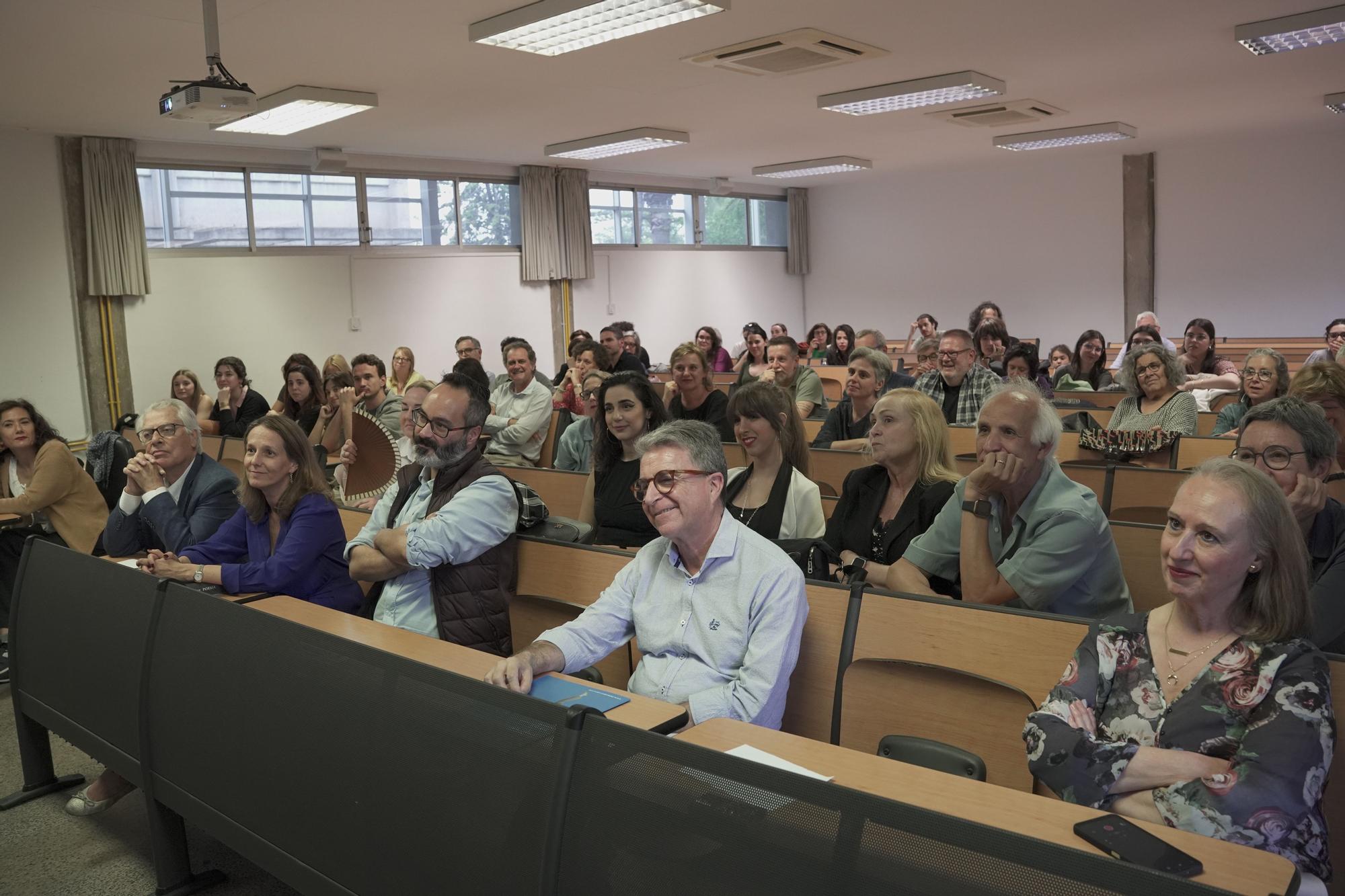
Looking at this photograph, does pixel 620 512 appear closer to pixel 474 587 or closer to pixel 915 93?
pixel 474 587

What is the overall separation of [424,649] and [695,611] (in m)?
0.65

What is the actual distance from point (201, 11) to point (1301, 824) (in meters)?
5.17

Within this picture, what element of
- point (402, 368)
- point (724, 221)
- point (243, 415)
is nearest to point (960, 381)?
point (402, 368)

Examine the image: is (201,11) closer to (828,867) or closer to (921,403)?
(921,403)

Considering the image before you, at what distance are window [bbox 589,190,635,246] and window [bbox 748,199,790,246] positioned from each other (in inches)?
104

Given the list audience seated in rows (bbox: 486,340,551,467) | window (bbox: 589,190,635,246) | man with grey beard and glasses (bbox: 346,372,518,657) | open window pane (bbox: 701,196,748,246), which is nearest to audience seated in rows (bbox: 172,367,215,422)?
audience seated in rows (bbox: 486,340,551,467)

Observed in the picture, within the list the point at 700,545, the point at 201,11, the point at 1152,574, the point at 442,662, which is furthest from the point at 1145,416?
the point at 201,11

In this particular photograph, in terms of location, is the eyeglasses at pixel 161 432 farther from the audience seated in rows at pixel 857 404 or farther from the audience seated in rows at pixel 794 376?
the audience seated in rows at pixel 794 376

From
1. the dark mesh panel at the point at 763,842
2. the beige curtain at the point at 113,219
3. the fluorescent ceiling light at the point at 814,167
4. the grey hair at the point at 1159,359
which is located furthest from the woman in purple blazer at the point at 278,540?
the fluorescent ceiling light at the point at 814,167

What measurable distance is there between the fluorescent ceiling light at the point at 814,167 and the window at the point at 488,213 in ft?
9.65

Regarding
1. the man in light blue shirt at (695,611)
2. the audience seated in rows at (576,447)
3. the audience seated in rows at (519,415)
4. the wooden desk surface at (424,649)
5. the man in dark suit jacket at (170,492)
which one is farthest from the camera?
the audience seated in rows at (519,415)

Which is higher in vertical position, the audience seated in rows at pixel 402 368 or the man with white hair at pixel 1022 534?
the audience seated in rows at pixel 402 368

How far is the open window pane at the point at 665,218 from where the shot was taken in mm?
13156

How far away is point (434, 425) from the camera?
3.02 m
